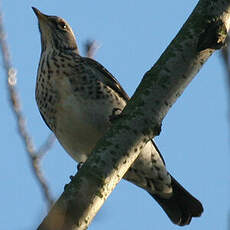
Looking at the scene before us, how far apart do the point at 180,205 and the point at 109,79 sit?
1559 mm

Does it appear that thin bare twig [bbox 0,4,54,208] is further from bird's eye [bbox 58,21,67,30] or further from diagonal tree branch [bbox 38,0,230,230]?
bird's eye [bbox 58,21,67,30]

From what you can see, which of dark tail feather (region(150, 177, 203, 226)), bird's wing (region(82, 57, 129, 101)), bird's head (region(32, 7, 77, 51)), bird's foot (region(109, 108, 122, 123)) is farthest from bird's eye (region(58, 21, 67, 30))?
dark tail feather (region(150, 177, 203, 226))

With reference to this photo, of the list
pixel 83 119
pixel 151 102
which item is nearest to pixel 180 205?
pixel 83 119

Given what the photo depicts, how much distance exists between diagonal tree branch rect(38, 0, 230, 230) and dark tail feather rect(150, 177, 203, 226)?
101 inches

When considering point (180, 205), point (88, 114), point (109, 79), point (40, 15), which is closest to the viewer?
point (88, 114)

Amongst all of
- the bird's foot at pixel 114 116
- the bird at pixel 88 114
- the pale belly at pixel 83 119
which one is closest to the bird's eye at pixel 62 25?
the bird at pixel 88 114

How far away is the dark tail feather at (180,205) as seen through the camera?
5.61 metres

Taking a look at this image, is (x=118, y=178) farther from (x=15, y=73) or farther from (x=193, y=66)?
(x=15, y=73)

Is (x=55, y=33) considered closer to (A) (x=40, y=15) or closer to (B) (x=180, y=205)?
(A) (x=40, y=15)

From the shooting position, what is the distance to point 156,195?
18.9 ft

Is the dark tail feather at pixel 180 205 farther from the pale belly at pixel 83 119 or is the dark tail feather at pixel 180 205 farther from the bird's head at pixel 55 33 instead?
the bird's head at pixel 55 33

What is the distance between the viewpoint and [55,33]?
629cm

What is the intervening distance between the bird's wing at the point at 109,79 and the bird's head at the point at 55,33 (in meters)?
0.64

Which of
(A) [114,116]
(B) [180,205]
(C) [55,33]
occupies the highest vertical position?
(A) [114,116]
